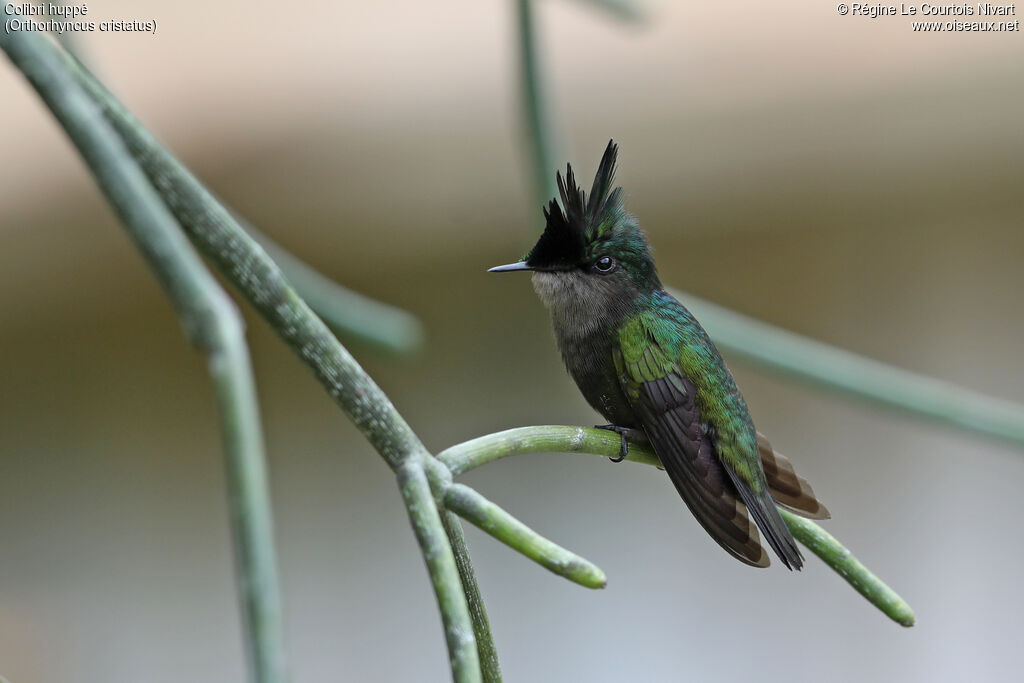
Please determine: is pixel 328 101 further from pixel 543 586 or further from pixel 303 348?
pixel 303 348

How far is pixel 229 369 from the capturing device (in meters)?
0.35

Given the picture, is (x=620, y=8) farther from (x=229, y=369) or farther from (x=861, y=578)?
(x=229, y=369)

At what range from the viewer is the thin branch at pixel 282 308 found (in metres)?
0.45

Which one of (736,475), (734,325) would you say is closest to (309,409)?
(736,475)

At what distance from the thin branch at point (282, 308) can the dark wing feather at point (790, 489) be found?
65 cm

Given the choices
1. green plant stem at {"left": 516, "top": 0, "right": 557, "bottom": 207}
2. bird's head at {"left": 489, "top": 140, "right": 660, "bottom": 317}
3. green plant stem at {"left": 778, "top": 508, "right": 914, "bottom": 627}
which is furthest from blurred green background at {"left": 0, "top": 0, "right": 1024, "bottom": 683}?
green plant stem at {"left": 778, "top": 508, "right": 914, "bottom": 627}

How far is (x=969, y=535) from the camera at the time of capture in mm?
3062

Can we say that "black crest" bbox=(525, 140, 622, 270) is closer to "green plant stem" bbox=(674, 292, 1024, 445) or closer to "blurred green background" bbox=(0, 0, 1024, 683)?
"green plant stem" bbox=(674, 292, 1024, 445)

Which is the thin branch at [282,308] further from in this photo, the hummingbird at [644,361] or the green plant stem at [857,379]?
the hummingbird at [644,361]

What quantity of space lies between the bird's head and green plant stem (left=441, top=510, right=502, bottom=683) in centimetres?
58

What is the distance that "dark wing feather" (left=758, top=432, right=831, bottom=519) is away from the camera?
1029 mm

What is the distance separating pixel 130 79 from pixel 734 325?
7.66 ft

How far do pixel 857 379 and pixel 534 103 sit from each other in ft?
1.05

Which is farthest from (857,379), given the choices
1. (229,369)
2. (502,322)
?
(502,322)
